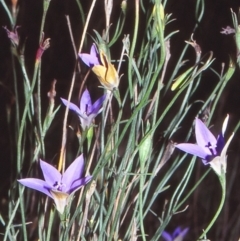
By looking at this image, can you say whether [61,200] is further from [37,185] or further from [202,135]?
[202,135]

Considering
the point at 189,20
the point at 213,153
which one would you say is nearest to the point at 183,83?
the point at 213,153

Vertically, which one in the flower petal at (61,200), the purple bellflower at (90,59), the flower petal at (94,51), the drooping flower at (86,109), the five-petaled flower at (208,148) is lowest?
the flower petal at (61,200)

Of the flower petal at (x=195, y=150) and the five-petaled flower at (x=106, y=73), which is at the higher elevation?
the five-petaled flower at (x=106, y=73)

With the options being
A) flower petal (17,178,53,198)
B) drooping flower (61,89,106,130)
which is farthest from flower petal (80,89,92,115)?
flower petal (17,178,53,198)

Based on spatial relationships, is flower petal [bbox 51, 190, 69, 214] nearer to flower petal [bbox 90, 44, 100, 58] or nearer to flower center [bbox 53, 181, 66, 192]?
flower center [bbox 53, 181, 66, 192]

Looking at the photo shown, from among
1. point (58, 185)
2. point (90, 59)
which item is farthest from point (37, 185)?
point (90, 59)

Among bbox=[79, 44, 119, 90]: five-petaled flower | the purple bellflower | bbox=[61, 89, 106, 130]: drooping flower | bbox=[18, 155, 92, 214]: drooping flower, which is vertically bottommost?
bbox=[18, 155, 92, 214]: drooping flower

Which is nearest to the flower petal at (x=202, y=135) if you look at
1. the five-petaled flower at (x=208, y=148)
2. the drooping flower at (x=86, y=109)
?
the five-petaled flower at (x=208, y=148)

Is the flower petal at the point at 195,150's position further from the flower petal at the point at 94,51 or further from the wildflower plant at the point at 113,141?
the flower petal at the point at 94,51
